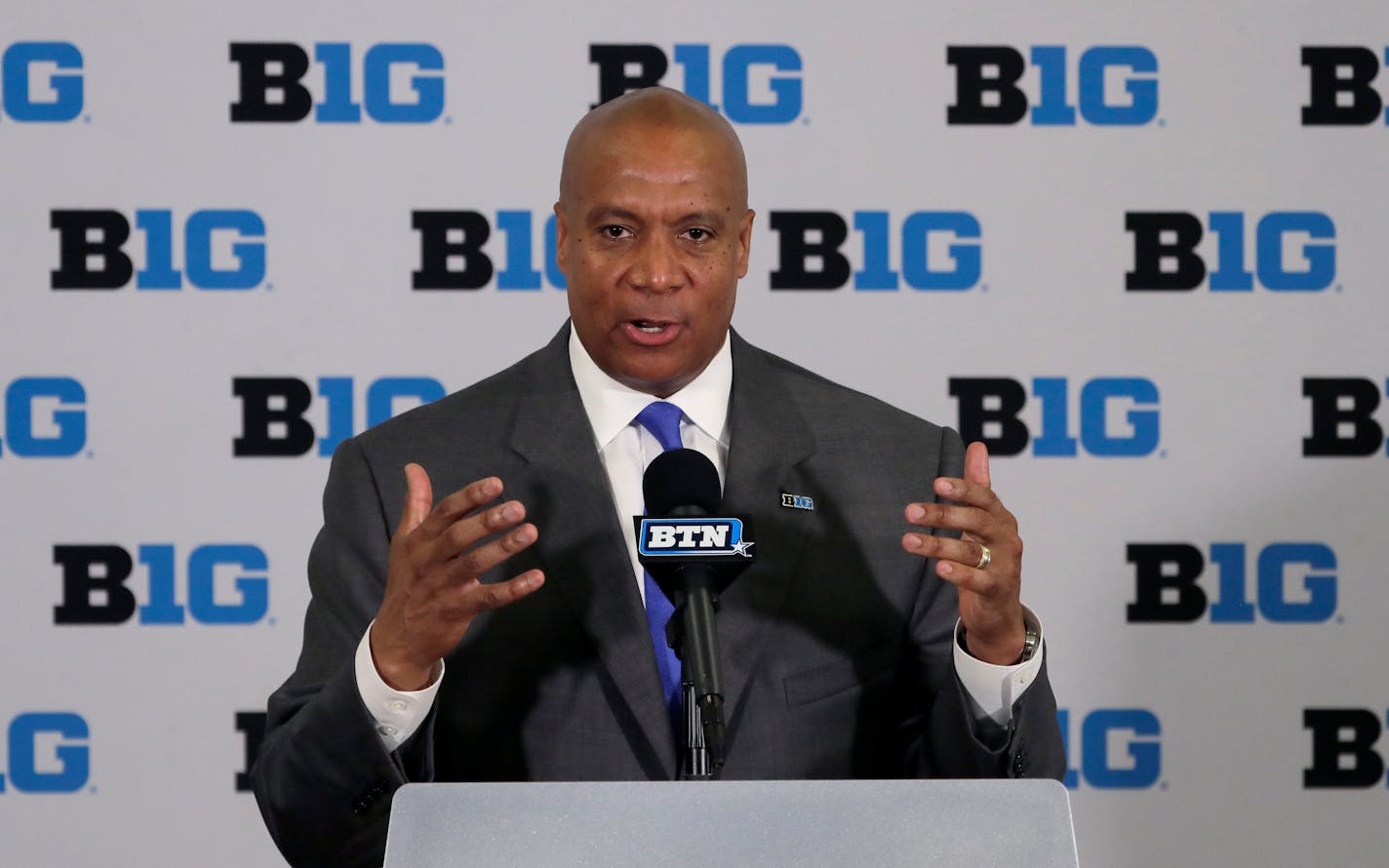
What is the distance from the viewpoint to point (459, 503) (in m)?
1.46

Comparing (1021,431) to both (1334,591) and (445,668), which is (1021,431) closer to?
(1334,591)

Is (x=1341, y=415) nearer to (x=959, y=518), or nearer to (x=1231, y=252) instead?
(x=1231, y=252)

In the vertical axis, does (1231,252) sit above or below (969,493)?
above

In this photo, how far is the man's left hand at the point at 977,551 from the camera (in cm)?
156

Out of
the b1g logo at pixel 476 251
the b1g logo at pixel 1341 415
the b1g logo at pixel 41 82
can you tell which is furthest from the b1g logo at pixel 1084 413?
the b1g logo at pixel 41 82

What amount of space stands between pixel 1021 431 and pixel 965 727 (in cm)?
171

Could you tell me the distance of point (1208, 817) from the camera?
3.40 m

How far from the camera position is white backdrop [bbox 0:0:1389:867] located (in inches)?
131

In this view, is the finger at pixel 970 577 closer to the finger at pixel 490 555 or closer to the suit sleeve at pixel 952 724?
the suit sleeve at pixel 952 724

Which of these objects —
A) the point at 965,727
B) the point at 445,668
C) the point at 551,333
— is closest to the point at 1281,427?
the point at 551,333

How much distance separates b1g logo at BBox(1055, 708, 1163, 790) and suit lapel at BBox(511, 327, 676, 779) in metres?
1.74

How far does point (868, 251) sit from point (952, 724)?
176cm

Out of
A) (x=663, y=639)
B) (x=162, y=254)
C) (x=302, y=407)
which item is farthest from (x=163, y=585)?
(x=663, y=639)

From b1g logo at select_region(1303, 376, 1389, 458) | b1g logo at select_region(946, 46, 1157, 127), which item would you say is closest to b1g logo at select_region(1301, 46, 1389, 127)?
b1g logo at select_region(946, 46, 1157, 127)
